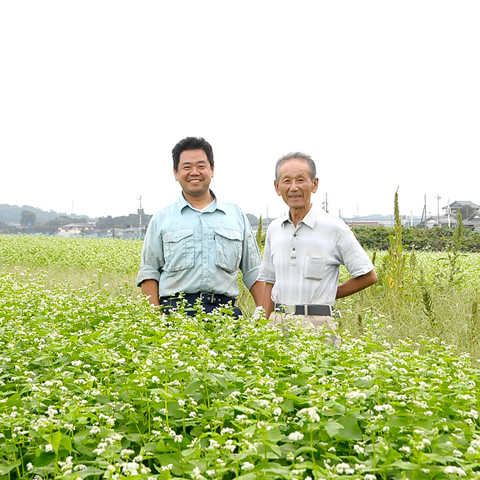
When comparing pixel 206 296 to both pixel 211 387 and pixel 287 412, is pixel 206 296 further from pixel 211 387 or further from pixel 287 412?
pixel 287 412

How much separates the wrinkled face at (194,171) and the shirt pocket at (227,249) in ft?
1.35

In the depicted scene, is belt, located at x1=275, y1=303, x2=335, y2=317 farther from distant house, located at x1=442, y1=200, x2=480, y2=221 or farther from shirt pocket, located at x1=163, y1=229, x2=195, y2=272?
distant house, located at x1=442, y1=200, x2=480, y2=221

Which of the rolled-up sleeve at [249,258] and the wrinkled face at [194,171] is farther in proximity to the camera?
the rolled-up sleeve at [249,258]

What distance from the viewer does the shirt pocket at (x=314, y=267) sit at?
4.25m

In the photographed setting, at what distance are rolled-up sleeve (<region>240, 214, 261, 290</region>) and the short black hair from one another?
2.43 ft

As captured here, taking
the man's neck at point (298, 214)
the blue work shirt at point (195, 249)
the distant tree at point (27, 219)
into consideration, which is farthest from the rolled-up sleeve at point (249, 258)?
the distant tree at point (27, 219)

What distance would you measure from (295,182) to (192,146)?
1230 millimetres

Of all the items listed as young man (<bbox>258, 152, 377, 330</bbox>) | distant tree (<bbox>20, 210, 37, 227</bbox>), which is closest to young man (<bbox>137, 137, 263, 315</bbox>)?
young man (<bbox>258, 152, 377, 330</bbox>)

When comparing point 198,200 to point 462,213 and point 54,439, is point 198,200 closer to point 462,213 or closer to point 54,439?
point 54,439

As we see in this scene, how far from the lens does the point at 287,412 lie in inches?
100

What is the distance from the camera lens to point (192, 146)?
16.4 feet

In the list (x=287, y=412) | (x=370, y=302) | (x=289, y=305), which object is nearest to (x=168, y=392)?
(x=287, y=412)

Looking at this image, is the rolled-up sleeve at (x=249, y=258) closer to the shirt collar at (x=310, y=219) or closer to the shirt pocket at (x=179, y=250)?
the shirt pocket at (x=179, y=250)

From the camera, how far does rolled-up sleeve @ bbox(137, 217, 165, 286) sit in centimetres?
516
